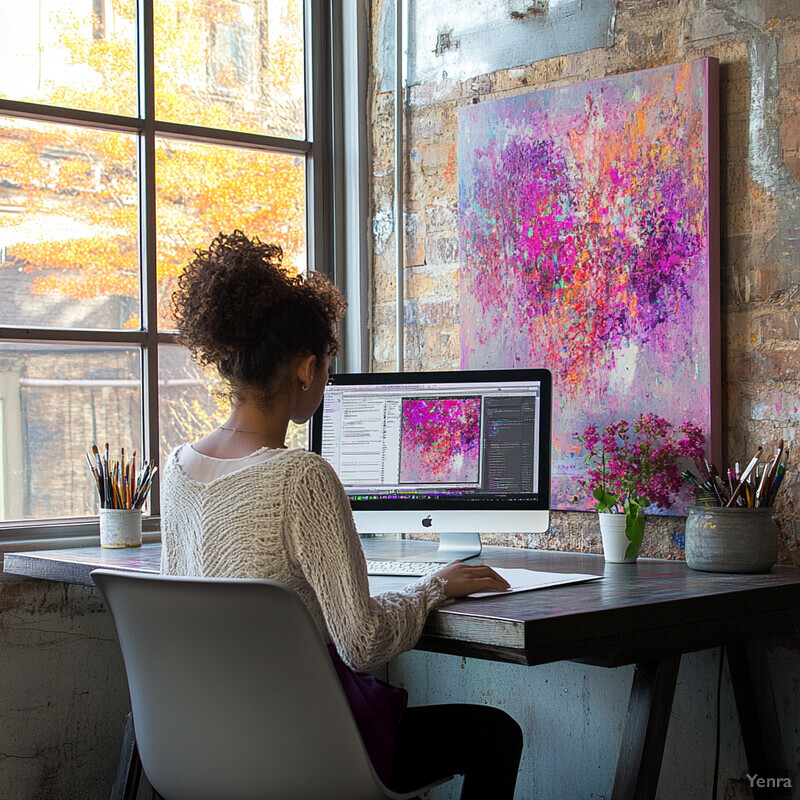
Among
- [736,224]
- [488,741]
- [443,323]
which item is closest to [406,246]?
[443,323]

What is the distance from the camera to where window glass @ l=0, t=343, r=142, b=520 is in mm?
2723

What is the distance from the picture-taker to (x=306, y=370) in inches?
71.4

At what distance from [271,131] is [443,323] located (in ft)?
2.56

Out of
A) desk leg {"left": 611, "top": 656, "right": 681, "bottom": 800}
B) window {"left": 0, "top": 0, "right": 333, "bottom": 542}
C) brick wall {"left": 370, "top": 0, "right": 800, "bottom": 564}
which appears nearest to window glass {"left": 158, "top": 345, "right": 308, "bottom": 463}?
window {"left": 0, "top": 0, "right": 333, "bottom": 542}

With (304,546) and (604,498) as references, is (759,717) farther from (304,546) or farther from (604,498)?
(304,546)

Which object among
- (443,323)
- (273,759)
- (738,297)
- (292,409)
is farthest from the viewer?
Result: (443,323)

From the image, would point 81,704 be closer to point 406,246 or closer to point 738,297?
point 406,246

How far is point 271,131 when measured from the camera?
3209 mm

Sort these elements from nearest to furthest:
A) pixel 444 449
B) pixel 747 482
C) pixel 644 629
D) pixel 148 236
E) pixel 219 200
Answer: pixel 644 629, pixel 747 482, pixel 444 449, pixel 148 236, pixel 219 200

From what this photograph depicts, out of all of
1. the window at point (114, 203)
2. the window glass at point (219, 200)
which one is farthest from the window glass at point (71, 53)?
the window glass at point (219, 200)

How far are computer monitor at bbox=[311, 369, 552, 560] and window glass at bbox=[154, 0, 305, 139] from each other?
0.96 m

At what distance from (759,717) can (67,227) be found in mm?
2007

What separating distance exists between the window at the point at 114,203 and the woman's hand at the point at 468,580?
1.26 meters

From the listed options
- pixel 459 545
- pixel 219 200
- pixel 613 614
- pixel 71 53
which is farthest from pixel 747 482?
pixel 71 53
